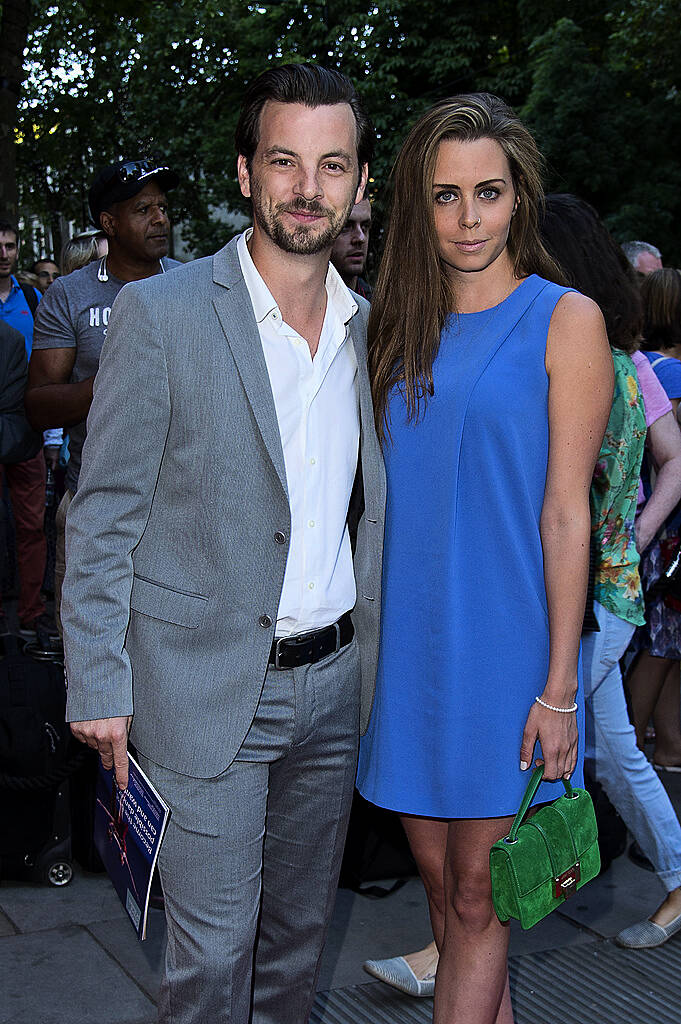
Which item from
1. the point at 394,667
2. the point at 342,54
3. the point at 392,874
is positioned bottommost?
the point at 392,874

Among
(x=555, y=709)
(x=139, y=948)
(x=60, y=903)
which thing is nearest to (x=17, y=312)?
(x=60, y=903)

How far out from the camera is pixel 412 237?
2.50m

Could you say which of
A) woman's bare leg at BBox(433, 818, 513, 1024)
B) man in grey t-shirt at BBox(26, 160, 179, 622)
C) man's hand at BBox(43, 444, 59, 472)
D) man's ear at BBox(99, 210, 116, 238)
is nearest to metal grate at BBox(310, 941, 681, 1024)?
woman's bare leg at BBox(433, 818, 513, 1024)

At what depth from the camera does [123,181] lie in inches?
175

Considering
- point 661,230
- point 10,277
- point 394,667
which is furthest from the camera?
point 661,230

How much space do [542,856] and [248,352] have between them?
3.61 feet

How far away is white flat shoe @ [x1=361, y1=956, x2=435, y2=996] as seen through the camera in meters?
3.27

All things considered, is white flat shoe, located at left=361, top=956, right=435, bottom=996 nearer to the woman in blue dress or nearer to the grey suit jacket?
the woman in blue dress

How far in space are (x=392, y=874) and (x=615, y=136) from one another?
17697mm

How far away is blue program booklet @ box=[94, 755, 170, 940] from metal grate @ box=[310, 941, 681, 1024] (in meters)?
1.10

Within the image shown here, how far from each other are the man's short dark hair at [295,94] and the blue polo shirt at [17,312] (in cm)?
→ 526

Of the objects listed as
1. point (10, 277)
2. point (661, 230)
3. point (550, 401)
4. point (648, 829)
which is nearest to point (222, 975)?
point (550, 401)

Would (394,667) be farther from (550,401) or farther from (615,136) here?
(615,136)

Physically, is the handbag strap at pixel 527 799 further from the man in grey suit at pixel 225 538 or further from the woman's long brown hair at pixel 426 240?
the woman's long brown hair at pixel 426 240
